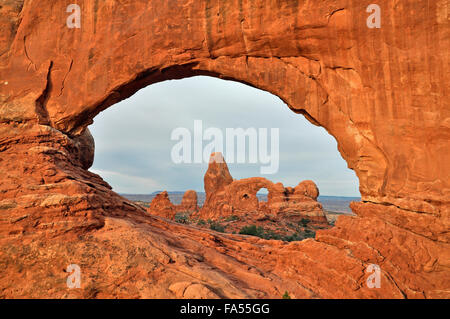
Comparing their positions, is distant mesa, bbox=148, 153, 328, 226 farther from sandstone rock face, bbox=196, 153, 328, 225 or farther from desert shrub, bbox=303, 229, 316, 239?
desert shrub, bbox=303, 229, 316, 239

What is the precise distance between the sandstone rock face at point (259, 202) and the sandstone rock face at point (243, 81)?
29.9 meters

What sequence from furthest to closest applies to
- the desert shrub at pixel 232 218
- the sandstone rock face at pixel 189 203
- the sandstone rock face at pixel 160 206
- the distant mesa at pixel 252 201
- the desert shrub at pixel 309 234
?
the sandstone rock face at pixel 189 203 → the distant mesa at pixel 252 201 → the sandstone rock face at pixel 160 206 → the desert shrub at pixel 232 218 → the desert shrub at pixel 309 234

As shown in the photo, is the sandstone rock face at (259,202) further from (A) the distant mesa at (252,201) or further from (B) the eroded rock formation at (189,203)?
(B) the eroded rock formation at (189,203)

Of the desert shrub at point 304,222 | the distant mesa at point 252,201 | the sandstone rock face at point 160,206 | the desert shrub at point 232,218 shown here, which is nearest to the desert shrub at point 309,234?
the desert shrub at point 304,222

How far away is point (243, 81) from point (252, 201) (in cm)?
3737

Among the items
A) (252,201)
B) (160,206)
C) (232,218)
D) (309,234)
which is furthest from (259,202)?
(160,206)

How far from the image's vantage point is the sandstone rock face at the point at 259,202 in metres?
42.9

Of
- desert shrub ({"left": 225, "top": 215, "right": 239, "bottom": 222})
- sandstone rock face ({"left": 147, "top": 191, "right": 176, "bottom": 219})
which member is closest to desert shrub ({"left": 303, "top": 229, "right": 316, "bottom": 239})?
desert shrub ({"left": 225, "top": 215, "right": 239, "bottom": 222})

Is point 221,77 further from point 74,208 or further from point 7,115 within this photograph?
point 7,115

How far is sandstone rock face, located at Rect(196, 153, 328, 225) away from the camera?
42875 millimetres

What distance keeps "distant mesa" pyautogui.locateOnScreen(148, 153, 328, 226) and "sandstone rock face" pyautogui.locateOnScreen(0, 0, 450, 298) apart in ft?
93.0

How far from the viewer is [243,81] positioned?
12305 mm

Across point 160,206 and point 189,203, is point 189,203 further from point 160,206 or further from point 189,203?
point 160,206

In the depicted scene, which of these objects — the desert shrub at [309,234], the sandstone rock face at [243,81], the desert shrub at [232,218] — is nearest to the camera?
the sandstone rock face at [243,81]
